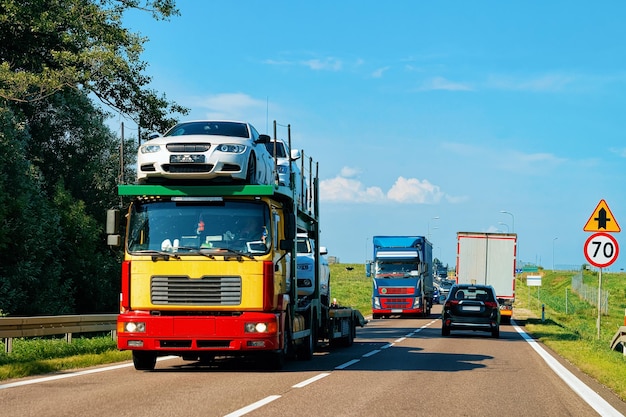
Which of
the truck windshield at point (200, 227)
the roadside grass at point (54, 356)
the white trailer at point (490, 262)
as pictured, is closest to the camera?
the roadside grass at point (54, 356)

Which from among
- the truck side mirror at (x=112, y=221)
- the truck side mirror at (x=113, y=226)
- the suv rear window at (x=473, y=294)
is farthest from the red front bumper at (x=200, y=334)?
the suv rear window at (x=473, y=294)

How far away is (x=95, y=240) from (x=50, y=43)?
16462 millimetres

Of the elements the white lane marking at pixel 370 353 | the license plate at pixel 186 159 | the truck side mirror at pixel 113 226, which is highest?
the license plate at pixel 186 159

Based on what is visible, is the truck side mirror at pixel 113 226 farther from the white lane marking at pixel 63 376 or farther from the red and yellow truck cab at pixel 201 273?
the white lane marking at pixel 63 376

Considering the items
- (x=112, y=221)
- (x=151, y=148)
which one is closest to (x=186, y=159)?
(x=151, y=148)

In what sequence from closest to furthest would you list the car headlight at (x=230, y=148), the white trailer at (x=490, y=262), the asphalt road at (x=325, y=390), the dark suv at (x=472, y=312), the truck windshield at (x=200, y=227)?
the asphalt road at (x=325, y=390) → the truck windshield at (x=200, y=227) → the car headlight at (x=230, y=148) → the dark suv at (x=472, y=312) → the white trailer at (x=490, y=262)

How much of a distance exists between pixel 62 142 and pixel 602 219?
28512mm

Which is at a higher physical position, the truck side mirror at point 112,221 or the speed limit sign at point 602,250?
the truck side mirror at point 112,221

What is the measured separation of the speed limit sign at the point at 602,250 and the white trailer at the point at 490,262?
Result: 751 inches

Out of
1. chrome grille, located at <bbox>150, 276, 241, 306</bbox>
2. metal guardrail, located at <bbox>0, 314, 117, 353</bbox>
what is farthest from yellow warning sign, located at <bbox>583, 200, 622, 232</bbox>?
metal guardrail, located at <bbox>0, 314, 117, 353</bbox>

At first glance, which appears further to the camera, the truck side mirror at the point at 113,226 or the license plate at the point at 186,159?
the license plate at the point at 186,159

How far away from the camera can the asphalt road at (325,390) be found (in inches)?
387

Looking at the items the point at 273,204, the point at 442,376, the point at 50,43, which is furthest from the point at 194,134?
the point at 50,43

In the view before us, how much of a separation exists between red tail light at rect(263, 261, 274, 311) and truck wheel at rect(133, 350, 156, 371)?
2.11 m
